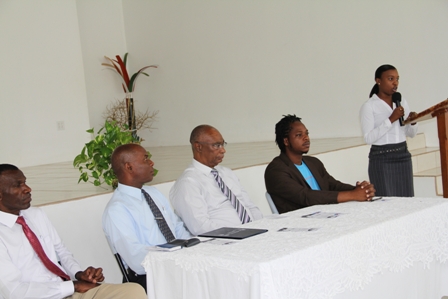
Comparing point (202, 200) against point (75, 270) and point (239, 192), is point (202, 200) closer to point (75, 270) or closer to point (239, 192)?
point (239, 192)

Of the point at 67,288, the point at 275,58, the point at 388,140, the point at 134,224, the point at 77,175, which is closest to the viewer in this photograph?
the point at 67,288

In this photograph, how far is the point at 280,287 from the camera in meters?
1.75

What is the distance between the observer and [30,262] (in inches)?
88.4

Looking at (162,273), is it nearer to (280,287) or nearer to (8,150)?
(280,287)

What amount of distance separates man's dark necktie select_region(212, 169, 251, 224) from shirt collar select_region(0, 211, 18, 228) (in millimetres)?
1158

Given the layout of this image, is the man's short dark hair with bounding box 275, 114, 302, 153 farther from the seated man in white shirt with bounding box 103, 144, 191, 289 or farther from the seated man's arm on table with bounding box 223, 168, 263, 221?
the seated man in white shirt with bounding box 103, 144, 191, 289

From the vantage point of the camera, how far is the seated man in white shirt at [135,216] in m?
2.44

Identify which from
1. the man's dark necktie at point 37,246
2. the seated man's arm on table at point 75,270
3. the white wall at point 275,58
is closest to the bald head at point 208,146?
the seated man's arm on table at point 75,270

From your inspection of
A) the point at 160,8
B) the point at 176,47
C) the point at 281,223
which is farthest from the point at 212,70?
the point at 281,223

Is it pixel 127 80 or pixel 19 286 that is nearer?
pixel 19 286

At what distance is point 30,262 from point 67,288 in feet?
0.64

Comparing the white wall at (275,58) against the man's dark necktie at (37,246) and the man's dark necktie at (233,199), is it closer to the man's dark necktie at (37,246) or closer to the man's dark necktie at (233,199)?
the man's dark necktie at (233,199)

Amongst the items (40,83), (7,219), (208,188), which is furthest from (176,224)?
(40,83)

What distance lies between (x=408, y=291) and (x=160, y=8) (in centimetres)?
786
